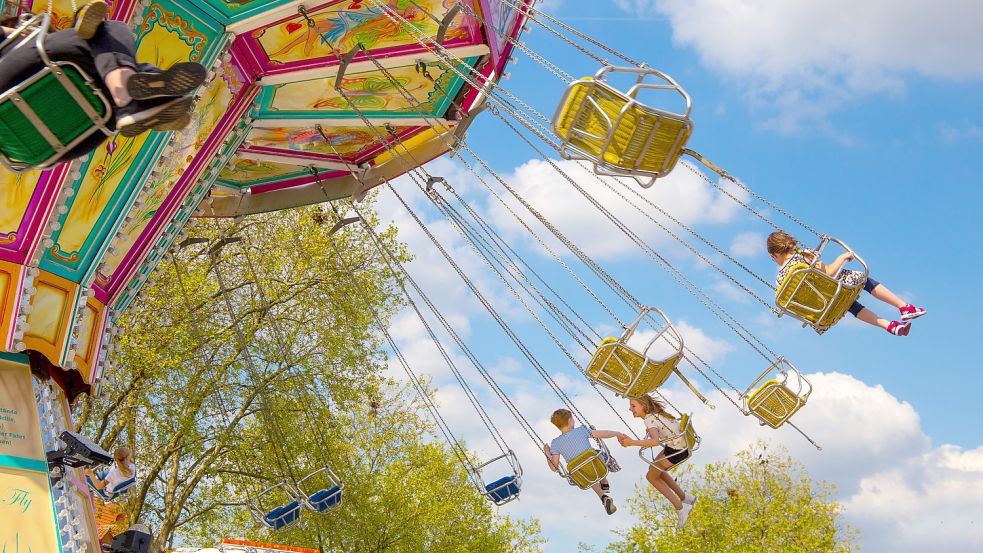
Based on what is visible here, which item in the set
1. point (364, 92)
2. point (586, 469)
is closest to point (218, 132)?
point (364, 92)

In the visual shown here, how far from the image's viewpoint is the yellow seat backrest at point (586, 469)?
869cm

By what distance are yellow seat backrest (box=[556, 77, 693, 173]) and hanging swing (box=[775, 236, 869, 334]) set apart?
1675 millimetres

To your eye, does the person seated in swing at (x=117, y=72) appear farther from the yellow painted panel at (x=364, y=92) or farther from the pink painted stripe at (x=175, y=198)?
the yellow painted panel at (x=364, y=92)

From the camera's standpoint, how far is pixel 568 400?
9.70 metres

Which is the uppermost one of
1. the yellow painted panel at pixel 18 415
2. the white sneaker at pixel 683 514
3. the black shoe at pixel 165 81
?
the yellow painted panel at pixel 18 415

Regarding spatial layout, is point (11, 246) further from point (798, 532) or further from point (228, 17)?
point (798, 532)

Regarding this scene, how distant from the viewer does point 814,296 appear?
7.95 m

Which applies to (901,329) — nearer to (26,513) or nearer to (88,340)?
(88,340)

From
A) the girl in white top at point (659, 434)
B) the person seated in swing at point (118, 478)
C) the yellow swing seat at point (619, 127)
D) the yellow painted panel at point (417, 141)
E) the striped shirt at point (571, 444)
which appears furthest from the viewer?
the yellow painted panel at point (417, 141)

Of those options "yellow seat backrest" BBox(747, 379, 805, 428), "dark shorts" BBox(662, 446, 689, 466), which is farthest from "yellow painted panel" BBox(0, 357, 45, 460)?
"yellow seat backrest" BBox(747, 379, 805, 428)

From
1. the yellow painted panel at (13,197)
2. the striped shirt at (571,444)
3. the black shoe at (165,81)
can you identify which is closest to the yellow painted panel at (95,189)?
the yellow painted panel at (13,197)

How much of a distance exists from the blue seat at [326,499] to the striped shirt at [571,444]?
13.4 feet

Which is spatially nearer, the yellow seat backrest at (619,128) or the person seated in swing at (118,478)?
the yellow seat backrest at (619,128)

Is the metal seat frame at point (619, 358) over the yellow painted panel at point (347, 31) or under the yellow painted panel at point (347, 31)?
under
